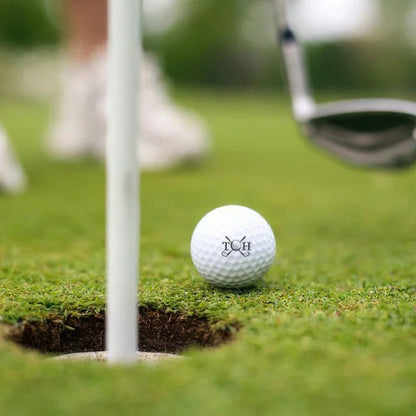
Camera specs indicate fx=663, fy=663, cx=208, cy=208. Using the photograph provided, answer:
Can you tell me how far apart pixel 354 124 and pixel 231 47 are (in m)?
30.1

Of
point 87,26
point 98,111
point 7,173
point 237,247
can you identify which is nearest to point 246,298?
point 237,247

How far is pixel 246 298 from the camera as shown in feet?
8.05

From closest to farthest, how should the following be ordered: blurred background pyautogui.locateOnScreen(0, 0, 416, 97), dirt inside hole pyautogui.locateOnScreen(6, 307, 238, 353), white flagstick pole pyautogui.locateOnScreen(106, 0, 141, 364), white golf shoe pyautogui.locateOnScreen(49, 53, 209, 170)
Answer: white flagstick pole pyautogui.locateOnScreen(106, 0, 141, 364) < dirt inside hole pyautogui.locateOnScreen(6, 307, 238, 353) < white golf shoe pyautogui.locateOnScreen(49, 53, 209, 170) < blurred background pyautogui.locateOnScreen(0, 0, 416, 97)

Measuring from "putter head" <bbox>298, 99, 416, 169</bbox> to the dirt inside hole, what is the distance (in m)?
1.93

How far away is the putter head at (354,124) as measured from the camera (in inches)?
146

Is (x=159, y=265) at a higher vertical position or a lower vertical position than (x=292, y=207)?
lower

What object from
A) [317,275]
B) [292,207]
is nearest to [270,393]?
[317,275]

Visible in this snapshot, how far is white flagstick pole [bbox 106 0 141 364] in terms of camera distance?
171 cm

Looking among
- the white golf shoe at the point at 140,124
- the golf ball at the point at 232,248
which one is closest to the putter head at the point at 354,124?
the golf ball at the point at 232,248

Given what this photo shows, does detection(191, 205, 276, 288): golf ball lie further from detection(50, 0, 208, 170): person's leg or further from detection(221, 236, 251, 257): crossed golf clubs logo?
detection(50, 0, 208, 170): person's leg

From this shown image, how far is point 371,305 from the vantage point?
236 cm

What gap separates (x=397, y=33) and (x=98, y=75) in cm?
2621

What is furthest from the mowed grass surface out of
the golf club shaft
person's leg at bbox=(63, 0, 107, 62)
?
person's leg at bbox=(63, 0, 107, 62)

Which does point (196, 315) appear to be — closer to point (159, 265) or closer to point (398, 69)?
point (159, 265)
